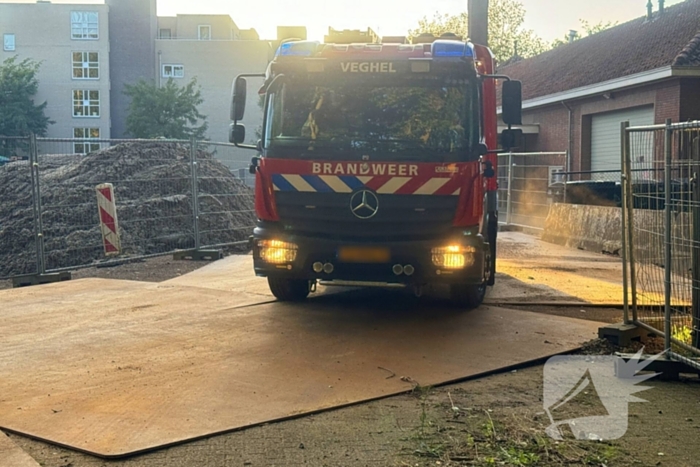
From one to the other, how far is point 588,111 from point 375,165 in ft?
61.9

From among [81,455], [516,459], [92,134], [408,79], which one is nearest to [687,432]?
[516,459]

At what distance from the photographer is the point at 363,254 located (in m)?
7.48

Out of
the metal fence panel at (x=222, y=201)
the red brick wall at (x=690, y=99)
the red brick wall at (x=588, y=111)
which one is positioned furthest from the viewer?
the red brick wall at (x=588, y=111)

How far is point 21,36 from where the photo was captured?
56.9 m

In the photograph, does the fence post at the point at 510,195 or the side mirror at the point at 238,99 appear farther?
the fence post at the point at 510,195

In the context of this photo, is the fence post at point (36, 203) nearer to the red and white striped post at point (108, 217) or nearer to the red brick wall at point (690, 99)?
the red and white striped post at point (108, 217)

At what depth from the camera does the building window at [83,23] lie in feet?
185

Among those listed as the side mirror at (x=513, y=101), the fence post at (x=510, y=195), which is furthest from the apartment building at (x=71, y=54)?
the side mirror at (x=513, y=101)

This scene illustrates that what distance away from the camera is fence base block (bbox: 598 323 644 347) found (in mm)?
6824

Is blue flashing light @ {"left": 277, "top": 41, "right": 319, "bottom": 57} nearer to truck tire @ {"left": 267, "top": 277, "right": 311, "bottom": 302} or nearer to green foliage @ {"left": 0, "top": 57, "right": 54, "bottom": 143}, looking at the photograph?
truck tire @ {"left": 267, "top": 277, "right": 311, "bottom": 302}

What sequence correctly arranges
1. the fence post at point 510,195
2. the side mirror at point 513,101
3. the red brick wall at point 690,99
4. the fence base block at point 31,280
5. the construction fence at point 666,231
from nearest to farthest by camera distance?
the construction fence at point 666,231, the side mirror at point 513,101, the fence base block at point 31,280, the fence post at point 510,195, the red brick wall at point 690,99

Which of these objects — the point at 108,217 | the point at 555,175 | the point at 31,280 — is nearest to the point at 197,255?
the point at 108,217

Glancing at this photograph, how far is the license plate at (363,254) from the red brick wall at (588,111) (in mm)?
14404

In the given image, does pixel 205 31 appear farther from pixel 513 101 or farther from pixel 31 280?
pixel 513 101
